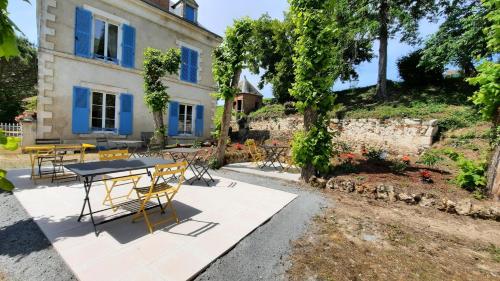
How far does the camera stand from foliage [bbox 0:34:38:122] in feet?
61.1

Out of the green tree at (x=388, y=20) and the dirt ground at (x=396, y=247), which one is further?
the green tree at (x=388, y=20)

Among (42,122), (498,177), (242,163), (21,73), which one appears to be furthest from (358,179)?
(21,73)

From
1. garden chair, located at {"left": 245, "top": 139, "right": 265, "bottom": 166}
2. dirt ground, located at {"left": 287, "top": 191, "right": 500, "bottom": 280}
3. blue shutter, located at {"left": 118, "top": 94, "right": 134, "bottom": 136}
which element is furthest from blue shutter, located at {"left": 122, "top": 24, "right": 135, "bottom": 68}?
dirt ground, located at {"left": 287, "top": 191, "right": 500, "bottom": 280}

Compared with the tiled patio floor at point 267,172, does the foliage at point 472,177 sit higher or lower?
higher

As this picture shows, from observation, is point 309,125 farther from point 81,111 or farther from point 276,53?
point 276,53

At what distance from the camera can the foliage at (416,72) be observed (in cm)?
1316

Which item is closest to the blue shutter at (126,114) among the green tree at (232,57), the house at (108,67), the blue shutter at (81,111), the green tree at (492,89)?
the house at (108,67)

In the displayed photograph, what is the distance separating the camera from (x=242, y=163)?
29.0 ft

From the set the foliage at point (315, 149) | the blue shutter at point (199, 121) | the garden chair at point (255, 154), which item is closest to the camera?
the foliage at point (315, 149)

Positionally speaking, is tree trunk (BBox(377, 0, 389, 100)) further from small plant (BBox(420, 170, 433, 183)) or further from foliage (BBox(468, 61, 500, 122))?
foliage (BBox(468, 61, 500, 122))

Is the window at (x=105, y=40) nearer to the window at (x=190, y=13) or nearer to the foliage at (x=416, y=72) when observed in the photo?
the window at (x=190, y=13)

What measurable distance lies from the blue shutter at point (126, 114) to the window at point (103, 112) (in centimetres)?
32

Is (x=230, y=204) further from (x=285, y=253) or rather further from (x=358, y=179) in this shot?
(x=358, y=179)

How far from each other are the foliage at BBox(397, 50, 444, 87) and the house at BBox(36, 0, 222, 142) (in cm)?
1186
